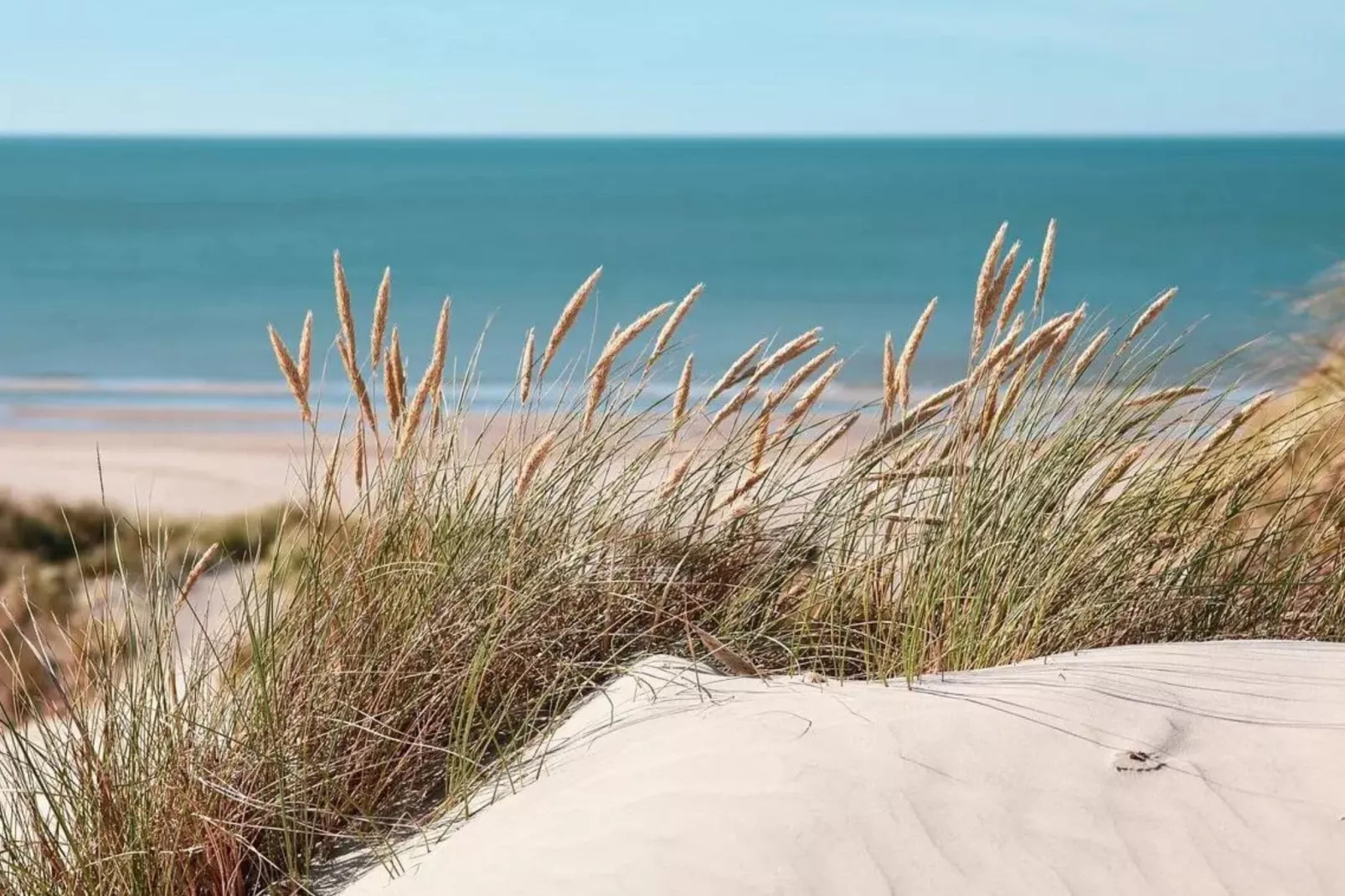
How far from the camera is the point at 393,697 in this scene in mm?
2391

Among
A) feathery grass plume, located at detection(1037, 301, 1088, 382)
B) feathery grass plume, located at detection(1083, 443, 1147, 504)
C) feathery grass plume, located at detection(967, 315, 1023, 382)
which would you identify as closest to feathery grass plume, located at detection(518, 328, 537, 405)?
feathery grass plume, located at detection(967, 315, 1023, 382)

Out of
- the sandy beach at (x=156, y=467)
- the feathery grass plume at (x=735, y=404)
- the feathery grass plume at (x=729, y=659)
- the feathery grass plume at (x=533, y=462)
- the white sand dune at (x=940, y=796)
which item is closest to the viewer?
the white sand dune at (x=940, y=796)

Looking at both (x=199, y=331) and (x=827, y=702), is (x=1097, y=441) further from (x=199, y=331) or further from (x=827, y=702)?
(x=199, y=331)

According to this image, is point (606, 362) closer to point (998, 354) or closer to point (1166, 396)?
point (998, 354)

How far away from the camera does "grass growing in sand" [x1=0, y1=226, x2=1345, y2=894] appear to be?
2219 millimetres

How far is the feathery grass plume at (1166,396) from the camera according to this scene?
110 inches

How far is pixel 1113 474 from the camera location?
290cm

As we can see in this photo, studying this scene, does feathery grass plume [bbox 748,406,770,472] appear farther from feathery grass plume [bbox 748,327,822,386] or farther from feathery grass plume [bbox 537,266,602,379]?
feathery grass plume [bbox 537,266,602,379]

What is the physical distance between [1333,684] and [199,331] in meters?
22.3

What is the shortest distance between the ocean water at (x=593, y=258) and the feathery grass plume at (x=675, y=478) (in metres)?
0.34

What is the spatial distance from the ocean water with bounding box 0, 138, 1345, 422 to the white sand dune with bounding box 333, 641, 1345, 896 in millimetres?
1111

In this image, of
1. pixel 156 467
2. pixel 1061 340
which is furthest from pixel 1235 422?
pixel 156 467

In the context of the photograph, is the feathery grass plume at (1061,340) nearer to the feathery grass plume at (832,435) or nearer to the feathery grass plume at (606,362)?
the feathery grass plume at (832,435)

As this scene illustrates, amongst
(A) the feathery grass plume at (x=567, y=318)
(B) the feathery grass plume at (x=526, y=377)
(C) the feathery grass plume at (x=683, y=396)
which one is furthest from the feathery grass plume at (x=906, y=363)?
(B) the feathery grass plume at (x=526, y=377)
